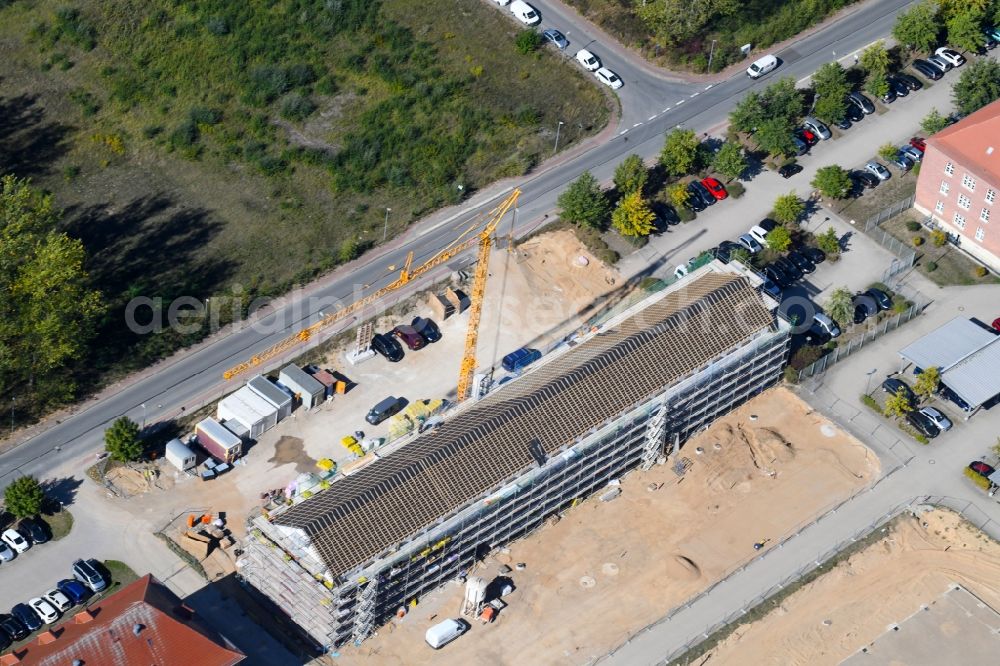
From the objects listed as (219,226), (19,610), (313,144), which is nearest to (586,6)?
(313,144)

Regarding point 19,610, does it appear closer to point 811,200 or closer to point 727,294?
point 727,294

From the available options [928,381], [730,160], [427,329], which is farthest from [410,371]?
Result: [928,381]

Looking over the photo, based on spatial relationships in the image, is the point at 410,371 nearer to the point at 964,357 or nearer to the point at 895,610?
the point at 895,610

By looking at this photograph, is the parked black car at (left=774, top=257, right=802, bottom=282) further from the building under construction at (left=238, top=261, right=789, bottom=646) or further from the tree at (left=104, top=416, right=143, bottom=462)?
the tree at (left=104, top=416, right=143, bottom=462)

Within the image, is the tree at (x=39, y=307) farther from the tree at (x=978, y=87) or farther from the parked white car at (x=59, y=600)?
the tree at (x=978, y=87)

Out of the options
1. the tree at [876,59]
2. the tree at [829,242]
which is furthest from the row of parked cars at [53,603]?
the tree at [876,59]

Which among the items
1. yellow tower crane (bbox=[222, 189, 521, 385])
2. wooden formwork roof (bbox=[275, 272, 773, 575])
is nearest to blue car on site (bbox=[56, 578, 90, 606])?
wooden formwork roof (bbox=[275, 272, 773, 575])
